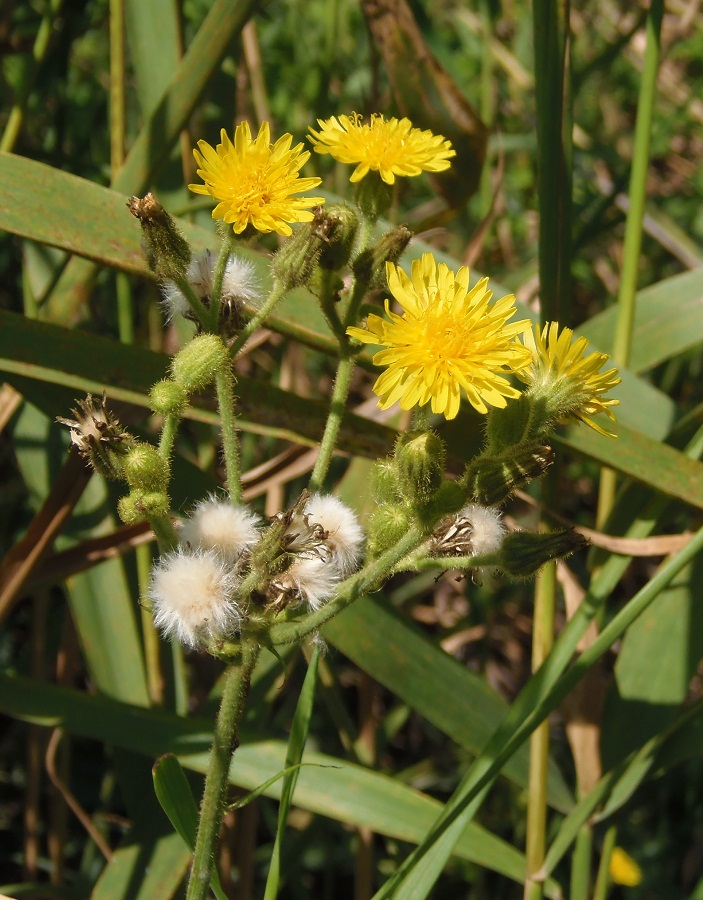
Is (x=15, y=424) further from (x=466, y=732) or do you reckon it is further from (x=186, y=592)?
(x=466, y=732)

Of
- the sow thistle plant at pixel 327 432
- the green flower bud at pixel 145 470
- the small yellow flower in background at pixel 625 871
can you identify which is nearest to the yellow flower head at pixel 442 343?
the sow thistle plant at pixel 327 432

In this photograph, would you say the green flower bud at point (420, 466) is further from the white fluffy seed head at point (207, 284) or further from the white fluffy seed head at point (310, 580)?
the white fluffy seed head at point (207, 284)

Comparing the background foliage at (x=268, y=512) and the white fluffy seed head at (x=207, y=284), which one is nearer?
the white fluffy seed head at (x=207, y=284)

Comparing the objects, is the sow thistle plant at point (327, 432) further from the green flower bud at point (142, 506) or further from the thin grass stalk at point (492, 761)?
the thin grass stalk at point (492, 761)

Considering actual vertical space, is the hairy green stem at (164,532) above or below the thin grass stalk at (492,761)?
above

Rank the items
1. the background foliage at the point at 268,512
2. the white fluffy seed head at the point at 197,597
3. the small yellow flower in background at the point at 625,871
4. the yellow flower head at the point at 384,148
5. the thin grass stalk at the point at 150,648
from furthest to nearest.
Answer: the small yellow flower in background at the point at 625,871, the thin grass stalk at the point at 150,648, the background foliage at the point at 268,512, the yellow flower head at the point at 384,148, the white fluffy seed head at the point at 197,597

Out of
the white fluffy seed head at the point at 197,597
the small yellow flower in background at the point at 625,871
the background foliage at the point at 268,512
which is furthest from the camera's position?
the small yellow flower in background at the point at 625,871

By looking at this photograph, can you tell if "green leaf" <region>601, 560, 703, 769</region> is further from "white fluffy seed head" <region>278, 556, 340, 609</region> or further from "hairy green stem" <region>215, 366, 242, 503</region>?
"hairy green stem" <region>215, 366, 242, 503</region>

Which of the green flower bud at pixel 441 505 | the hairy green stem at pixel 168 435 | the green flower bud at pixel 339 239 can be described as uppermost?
the green flower bud at pixel 339 239

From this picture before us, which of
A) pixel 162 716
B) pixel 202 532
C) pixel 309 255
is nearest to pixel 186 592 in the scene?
pixel 202 532
